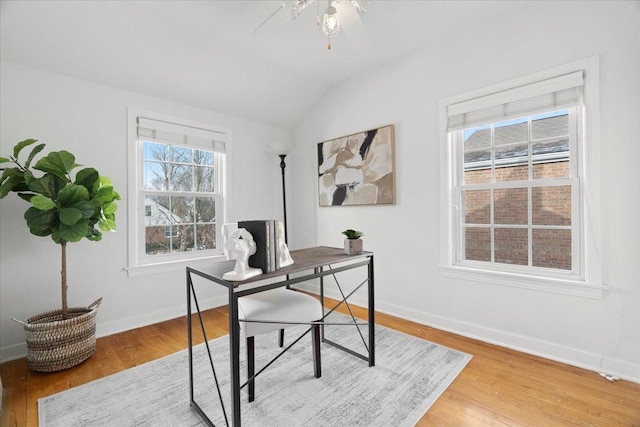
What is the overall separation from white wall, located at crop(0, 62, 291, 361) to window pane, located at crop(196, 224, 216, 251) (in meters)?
0.42

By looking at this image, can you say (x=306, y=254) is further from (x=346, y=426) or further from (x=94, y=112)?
(x=94, y=112)

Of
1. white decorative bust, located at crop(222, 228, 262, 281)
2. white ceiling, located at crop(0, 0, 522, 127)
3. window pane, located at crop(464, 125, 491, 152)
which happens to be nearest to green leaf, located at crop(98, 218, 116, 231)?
white ceiling, located at crop(0, 0, 522, 127)

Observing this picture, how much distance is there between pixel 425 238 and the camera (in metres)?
2.93

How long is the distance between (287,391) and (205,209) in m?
2.33

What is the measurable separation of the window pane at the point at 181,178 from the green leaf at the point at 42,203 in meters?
1.28

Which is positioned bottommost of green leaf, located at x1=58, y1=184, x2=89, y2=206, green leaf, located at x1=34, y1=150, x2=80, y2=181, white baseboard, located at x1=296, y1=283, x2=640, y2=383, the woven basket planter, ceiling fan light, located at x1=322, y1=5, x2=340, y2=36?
white baseboard, located at x1=296, y1=283, x2=640, y2=383

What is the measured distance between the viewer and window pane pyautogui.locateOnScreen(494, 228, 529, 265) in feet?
8.04

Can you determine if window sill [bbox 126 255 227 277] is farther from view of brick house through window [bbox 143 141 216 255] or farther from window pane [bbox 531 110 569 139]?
window pane [bbox 531 110 569 139]

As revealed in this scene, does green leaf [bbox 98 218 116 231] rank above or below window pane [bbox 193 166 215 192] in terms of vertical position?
below

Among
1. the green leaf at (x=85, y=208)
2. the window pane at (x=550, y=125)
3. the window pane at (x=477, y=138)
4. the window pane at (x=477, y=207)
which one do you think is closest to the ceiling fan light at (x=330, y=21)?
the window pane at (x=477, y=138)

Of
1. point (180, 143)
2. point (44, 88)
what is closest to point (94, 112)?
point (44, 88)

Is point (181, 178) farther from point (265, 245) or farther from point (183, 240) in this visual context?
point (265, 245)

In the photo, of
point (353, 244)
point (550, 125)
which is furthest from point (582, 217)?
point (353, 244)

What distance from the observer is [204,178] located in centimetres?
351
